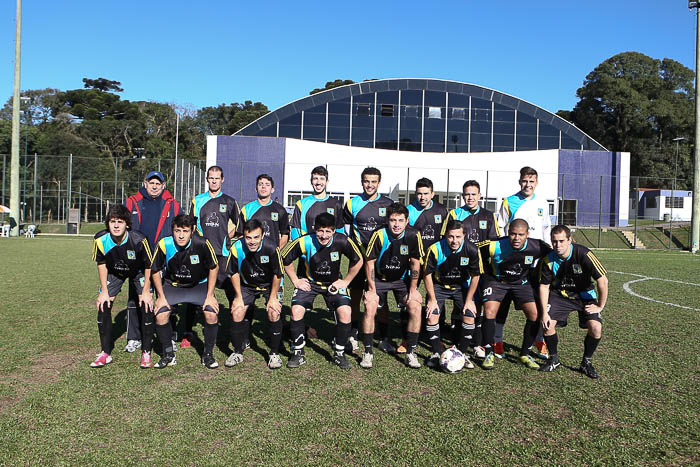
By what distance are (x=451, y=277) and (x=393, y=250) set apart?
0.61 meters

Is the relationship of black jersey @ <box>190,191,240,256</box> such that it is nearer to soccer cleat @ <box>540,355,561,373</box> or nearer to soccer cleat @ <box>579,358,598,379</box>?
soccer cleat @ <box>540,355,561,373</box>

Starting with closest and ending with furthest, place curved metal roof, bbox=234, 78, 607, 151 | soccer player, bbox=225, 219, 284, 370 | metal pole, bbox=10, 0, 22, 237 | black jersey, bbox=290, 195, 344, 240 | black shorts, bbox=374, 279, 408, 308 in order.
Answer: soccer player, bbox=225, 219, 284, 370
black shorts, bbox=374, 279, 408, 308
black jersey, bbox=290, 195, 344, 240
metal pole, bbox=10, 0, 22, 237
curved metal roof, bbox=234, 78, 607, 151

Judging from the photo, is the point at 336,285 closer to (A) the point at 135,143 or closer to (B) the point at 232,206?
(B) the point at 232,206

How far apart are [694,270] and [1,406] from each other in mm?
14133

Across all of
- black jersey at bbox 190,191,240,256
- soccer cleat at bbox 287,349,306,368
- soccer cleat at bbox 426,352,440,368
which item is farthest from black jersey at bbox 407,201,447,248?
black jersey at bbox 190,191,240,256

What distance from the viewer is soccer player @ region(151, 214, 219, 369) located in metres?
4.50

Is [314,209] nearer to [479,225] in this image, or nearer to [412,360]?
[479,225]

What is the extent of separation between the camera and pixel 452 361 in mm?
4398

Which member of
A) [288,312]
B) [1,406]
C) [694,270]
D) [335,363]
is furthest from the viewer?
[694,270]

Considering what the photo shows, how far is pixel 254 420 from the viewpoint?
3.28m

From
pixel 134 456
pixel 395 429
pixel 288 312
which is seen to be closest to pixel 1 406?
A: pixel 134 456

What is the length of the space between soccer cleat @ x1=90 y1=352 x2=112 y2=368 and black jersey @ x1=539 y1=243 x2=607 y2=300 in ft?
12.6

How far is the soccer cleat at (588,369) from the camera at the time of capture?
14.0 feet

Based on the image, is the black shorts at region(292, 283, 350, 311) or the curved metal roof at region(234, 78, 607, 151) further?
the curved metal roof at region(234, 78, 607, 151)
